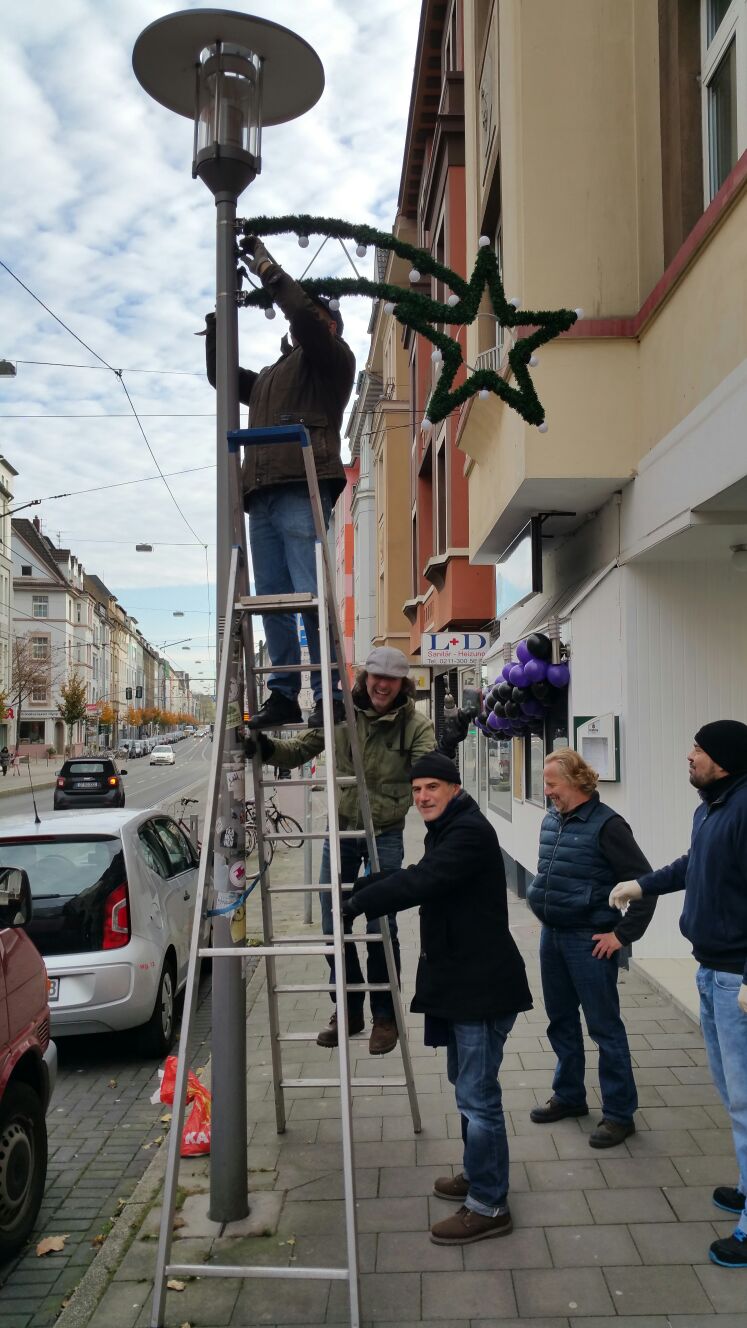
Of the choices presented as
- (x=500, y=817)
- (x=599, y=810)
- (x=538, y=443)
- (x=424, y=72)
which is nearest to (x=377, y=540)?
(x=424, y=72)

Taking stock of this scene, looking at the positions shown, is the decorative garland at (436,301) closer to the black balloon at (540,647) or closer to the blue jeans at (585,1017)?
the blue jeans at (585,1017)

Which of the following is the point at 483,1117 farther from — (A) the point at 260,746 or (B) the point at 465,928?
(A) the point at 260,746

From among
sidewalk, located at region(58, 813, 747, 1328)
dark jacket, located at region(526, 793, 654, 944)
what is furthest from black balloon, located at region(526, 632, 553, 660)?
dark jacket, located at region(526, 793, 654, 944)

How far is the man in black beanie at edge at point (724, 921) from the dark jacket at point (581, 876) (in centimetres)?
72

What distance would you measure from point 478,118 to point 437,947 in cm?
1007

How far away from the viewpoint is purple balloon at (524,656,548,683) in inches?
381

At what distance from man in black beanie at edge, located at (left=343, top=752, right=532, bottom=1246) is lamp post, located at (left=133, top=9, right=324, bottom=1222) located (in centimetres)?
80

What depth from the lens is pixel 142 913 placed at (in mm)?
6496

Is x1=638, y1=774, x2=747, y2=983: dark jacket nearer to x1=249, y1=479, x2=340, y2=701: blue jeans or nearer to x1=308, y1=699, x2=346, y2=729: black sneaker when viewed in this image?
x1=308, y1=699, x2=346, y2=729: black sneaker

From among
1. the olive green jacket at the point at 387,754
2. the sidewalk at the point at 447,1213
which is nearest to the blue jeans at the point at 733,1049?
the sidewalk at the point at 447,1213

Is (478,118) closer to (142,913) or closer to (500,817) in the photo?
(500,817)

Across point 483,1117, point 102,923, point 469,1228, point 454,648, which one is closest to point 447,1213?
point 469,1228

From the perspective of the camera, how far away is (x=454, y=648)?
14.4 metres

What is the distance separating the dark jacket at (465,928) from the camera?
3746 millimetres
